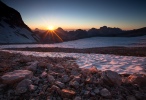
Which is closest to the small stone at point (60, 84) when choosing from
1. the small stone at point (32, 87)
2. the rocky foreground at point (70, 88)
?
the rocky foreground at point (70, 88)

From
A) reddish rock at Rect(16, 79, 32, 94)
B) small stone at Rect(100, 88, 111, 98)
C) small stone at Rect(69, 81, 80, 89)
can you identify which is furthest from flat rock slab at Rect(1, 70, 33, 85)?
small stone at Rect(100, 88, 111, 98)

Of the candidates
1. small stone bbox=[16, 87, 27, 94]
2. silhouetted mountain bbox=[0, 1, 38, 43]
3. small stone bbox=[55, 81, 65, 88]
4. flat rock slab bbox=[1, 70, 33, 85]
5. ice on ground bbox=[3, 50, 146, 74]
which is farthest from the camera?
silhouetted mountain bbox=[0, 1, 38, 43]

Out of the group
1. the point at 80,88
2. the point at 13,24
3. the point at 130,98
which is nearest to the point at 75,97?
the point at 80,88

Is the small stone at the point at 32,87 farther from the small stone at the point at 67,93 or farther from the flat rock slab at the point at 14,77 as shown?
the small stone at the point at 67,93

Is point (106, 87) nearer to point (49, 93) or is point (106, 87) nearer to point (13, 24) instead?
point (49, 93)

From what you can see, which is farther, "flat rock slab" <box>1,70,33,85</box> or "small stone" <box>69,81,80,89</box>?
"flat rock slab" <box>1,70,33,85</box>

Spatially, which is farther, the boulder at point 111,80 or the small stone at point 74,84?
the boulder at point 111,80

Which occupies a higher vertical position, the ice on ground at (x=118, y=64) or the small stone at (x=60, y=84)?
the small stone at (x=60, y=84)

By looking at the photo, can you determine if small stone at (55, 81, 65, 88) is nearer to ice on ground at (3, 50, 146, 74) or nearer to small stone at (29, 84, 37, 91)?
small stone at (29, 84, 37, 91)

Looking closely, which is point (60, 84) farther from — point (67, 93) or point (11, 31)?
point (11, 31)

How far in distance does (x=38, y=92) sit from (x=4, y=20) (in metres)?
46.0

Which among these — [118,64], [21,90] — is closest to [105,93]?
[21,90]

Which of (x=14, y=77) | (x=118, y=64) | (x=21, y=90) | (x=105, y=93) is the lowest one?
(x=118, y=64)

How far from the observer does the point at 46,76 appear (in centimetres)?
457
